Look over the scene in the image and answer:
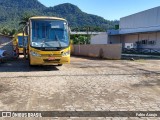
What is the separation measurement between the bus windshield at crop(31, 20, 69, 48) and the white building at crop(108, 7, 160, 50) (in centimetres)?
2537

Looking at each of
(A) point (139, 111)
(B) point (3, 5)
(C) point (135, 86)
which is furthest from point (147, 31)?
(B) point (3, 5)

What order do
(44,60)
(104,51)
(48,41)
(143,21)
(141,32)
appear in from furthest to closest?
(143,21) → (141,32) → (104,51) → (48,41) → (44,60)

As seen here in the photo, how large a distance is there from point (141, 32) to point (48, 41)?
30777mm

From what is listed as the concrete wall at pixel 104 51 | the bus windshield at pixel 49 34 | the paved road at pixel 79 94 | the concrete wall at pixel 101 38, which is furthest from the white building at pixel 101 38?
the paved road at pixel 79 94

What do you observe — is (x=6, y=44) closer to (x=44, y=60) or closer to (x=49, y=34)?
(x=49, y=34)

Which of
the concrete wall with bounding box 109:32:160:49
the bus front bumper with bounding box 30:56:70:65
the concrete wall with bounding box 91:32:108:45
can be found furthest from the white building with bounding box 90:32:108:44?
the bus front bumper with bounding box 30:56:70:65

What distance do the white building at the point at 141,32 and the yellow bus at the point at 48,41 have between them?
25.5 meters

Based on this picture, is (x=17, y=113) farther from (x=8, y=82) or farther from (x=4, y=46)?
(x=4, y=46)

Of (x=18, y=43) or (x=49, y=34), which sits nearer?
(x=49, y=34)

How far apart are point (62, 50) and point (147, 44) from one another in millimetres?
30726

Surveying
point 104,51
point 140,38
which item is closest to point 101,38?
point 140,38

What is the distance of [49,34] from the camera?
14516mm

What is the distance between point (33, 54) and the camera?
13.9 metres

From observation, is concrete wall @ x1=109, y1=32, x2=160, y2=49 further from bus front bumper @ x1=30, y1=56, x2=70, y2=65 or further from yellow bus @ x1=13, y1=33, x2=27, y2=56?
bus front bumper @ x1=30, y1=56, x2=70, y2=65
